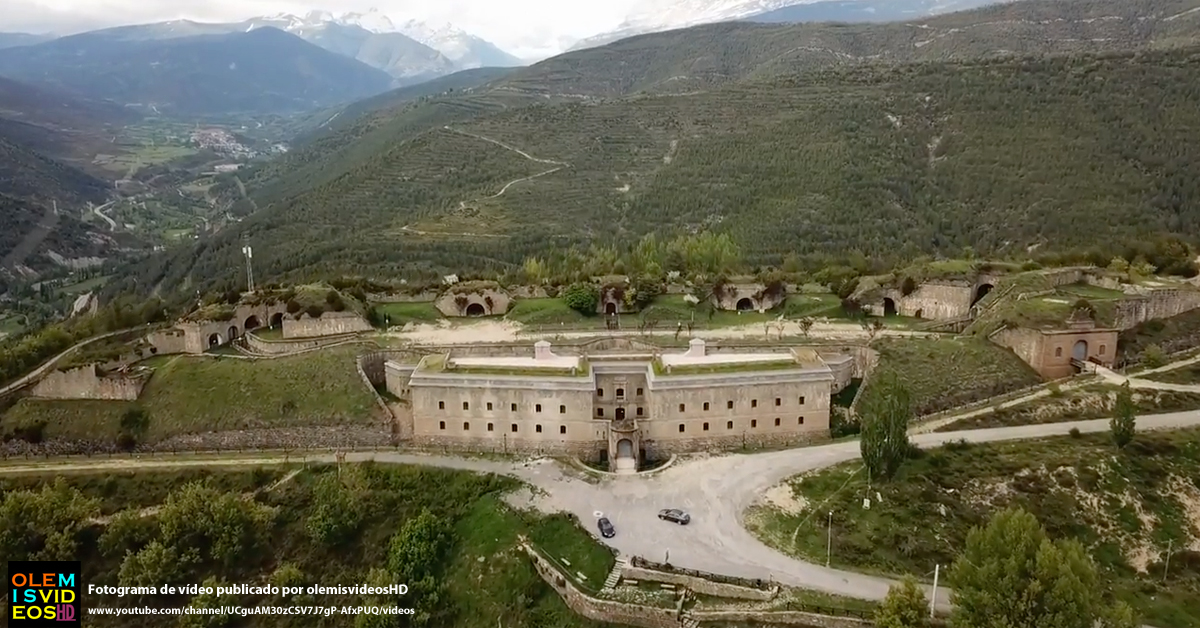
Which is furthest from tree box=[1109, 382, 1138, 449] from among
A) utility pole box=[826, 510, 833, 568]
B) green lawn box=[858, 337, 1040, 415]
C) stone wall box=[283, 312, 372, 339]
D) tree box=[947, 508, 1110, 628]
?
stone wall box=[283, 312, 372, 339]

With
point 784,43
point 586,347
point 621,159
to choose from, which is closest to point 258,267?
point 621,159

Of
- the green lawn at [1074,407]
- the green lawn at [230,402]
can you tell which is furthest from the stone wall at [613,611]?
the green lawn at [1074,407]

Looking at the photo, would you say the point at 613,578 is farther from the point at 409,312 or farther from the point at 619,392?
the point at 409,312

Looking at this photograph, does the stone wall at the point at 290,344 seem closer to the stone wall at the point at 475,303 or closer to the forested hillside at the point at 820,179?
the stone wall at the point at 475,303

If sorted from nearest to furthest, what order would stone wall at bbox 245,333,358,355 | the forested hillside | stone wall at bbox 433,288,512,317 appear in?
stone wall at bbox 245,333,358,355
stone wall at bbox 433,288,512,317
the forested hillside

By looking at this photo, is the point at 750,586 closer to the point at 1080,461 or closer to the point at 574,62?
the point at 1080,461

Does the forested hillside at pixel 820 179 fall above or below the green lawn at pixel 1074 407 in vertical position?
above

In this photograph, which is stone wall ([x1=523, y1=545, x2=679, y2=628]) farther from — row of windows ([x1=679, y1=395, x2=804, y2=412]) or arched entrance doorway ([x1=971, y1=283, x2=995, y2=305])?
arched entrance doorway ([x1=971, y1=283, x2=995, y2=305])
